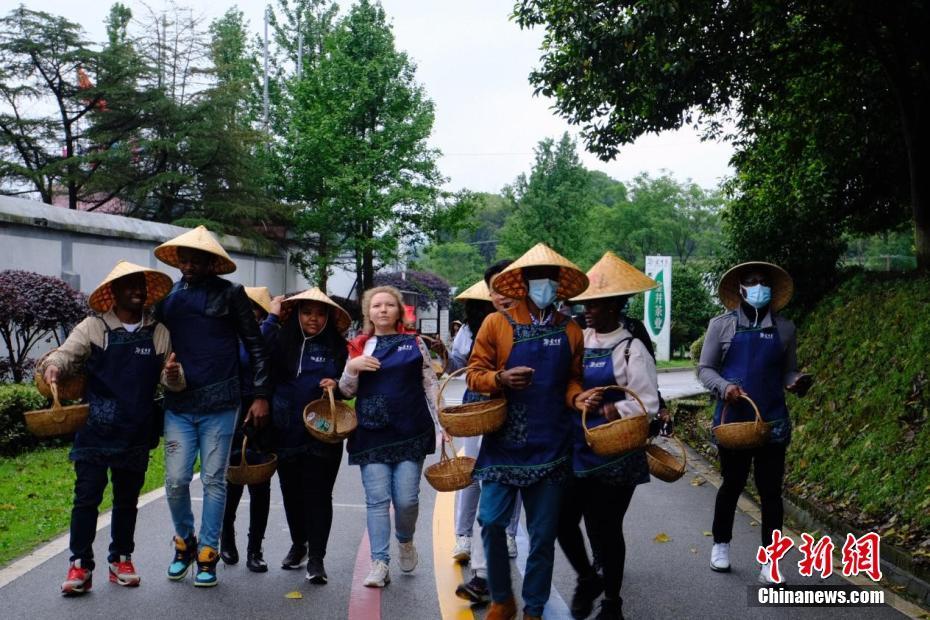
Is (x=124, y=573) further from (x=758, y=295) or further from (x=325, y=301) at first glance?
(x=758, y=295)

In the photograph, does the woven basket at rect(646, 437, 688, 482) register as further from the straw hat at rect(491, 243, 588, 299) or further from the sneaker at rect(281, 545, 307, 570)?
the sneaker at rect(281, 545, 307, 570)

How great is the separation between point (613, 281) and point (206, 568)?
9.72 ft

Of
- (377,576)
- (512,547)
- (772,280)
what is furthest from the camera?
(512,547)

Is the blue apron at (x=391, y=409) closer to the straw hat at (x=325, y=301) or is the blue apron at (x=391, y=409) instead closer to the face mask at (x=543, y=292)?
the straw hat at (x=325, y=301)

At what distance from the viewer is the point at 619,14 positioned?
1153 cm

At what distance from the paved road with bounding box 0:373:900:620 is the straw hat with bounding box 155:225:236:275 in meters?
1.96

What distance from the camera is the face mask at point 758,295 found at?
6.38 m

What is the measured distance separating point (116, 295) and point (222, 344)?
0.69 metres

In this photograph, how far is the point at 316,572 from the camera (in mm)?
6055

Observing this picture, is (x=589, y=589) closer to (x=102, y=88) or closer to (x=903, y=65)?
(x=903, y=65)

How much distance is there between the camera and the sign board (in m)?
36.0

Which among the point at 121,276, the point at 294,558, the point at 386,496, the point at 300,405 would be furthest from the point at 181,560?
the point at 121,276

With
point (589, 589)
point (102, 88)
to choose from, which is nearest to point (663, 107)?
point (589, 589)

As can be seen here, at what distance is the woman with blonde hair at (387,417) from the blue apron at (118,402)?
119cm
